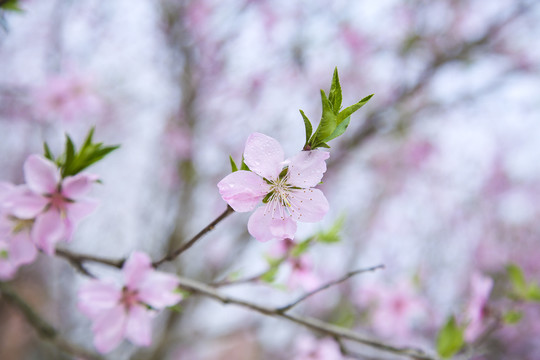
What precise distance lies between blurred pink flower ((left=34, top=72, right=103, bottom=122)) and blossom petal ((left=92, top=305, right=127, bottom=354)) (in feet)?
9.36

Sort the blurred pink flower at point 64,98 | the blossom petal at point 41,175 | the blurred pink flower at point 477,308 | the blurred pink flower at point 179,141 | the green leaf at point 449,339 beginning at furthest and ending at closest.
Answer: the blurred pink flower at point 179,141, the blurred pink flower at point 64,98, the blurred pink flower at point 477,308, the green leaf at point 449,339, the blossom petal at point 41,175

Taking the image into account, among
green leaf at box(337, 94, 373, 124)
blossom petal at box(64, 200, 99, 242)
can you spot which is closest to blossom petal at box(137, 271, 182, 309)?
blossom petal at box(64, 200, 99, 242)

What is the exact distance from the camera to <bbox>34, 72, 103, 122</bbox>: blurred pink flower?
11.4 ft

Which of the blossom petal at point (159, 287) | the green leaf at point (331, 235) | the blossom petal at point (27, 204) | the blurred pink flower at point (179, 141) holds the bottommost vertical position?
the blossom petal at point (159, 287)

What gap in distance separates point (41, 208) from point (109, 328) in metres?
0.43

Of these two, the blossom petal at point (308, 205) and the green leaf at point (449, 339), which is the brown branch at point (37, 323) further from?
the green leaf at point (449, 339)

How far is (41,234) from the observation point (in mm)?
1009

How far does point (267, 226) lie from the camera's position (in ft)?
2.82

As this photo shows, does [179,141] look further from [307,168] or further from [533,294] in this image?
[307,168]

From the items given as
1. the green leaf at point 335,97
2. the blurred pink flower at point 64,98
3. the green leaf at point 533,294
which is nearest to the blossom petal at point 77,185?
the green leaf at point 335,97

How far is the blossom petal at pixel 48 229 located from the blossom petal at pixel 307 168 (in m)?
0.63

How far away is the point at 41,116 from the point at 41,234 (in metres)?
3.00

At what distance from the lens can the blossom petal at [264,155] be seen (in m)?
0.83

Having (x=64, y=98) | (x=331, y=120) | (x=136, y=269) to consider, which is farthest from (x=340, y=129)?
(x=64, y=98)
